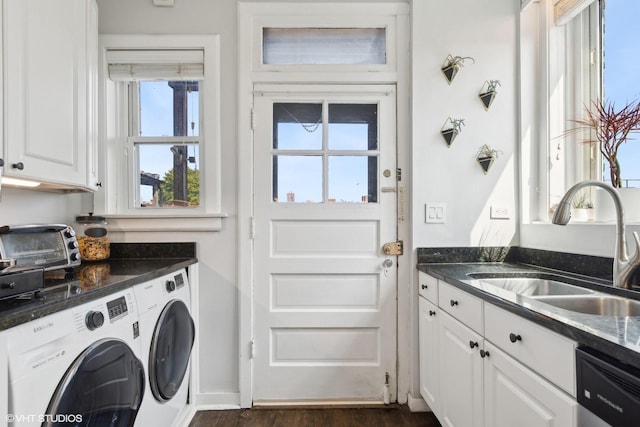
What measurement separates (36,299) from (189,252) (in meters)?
1.09

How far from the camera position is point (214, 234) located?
6.64ft

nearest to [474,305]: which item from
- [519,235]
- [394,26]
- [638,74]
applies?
[519,235]

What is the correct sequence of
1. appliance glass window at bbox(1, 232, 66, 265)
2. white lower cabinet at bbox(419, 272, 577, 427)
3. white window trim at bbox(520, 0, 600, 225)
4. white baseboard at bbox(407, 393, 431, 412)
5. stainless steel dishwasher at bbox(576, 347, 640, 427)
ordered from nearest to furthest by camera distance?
stainless steel dishwasher at bbox(576, 347, 640, 427)
white lower cabinet at bbox(419, 272, 577, 427)
appliance glass window at bbox(1, 232, 66, 265)
white window trim at bbox(520, 0, 600, 225)
white baseboard at bbox(407, 393, 431, 412)

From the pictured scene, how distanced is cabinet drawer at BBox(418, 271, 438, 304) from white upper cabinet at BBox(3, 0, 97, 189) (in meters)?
1.90

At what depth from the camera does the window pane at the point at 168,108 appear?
2080mm

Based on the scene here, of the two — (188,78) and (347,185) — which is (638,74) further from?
(188,78)

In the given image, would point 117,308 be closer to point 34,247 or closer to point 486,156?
point 34,247

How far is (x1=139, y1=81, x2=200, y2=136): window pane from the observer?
208 centimetres

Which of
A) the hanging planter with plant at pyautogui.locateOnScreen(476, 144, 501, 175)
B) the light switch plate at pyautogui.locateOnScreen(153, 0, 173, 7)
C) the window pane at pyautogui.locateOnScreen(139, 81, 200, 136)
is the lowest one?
the hanging planter with plant at pyautogui.locateOnScreen(476, 144, 501, 175)

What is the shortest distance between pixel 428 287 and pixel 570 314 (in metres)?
0.92

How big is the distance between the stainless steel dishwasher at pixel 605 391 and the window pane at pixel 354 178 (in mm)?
1386

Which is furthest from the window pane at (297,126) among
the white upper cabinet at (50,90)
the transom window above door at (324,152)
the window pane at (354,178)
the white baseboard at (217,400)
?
the white baseboard at (217,400)

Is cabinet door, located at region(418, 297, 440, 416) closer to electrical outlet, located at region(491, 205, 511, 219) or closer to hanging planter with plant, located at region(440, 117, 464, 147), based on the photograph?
electrical outlet, located at region(491, 205, 511, 219)

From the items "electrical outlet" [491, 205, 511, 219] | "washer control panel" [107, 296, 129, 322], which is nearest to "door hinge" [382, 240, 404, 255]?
"electrical outlet" [491, 205, 511, 219]
